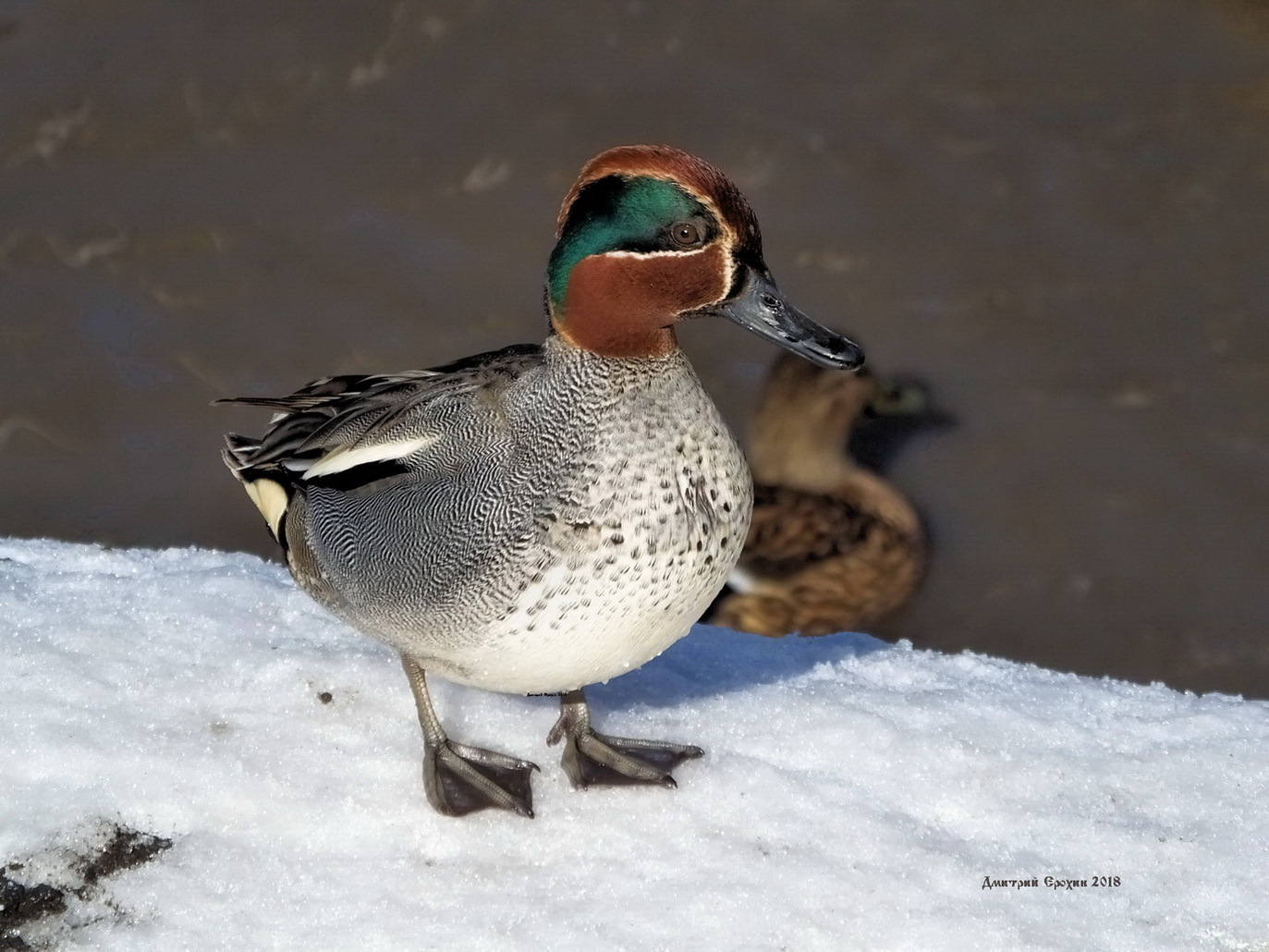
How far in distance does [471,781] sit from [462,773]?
0.07ft

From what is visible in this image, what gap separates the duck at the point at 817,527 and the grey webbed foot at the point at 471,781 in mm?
1818

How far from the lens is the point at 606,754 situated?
8.56ft

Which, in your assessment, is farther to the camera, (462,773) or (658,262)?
(462,773)

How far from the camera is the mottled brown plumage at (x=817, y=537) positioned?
186 inches

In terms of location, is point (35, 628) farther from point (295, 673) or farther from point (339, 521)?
point (339, 521)

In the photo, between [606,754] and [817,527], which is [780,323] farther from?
[817,527]

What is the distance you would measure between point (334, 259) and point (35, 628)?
5.02m

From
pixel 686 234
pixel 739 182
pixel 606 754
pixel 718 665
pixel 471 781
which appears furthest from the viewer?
pixel 739 182

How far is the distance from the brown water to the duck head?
4.66 metres

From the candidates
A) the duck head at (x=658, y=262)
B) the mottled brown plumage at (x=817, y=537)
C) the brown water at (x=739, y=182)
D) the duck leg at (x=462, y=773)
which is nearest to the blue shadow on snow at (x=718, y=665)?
the duck leg at (x=462, y=773)

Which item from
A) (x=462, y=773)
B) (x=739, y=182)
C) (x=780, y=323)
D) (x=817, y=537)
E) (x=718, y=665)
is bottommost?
(x=817, y=537)

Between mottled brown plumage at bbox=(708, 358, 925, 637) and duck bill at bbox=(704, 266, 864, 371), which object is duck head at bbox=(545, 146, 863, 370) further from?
mottled brown plumage at bbox=(708, 358, 925, 637)

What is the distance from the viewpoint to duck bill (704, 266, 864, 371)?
2.29 m

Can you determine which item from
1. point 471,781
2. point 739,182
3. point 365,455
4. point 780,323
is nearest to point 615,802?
point 471,781
